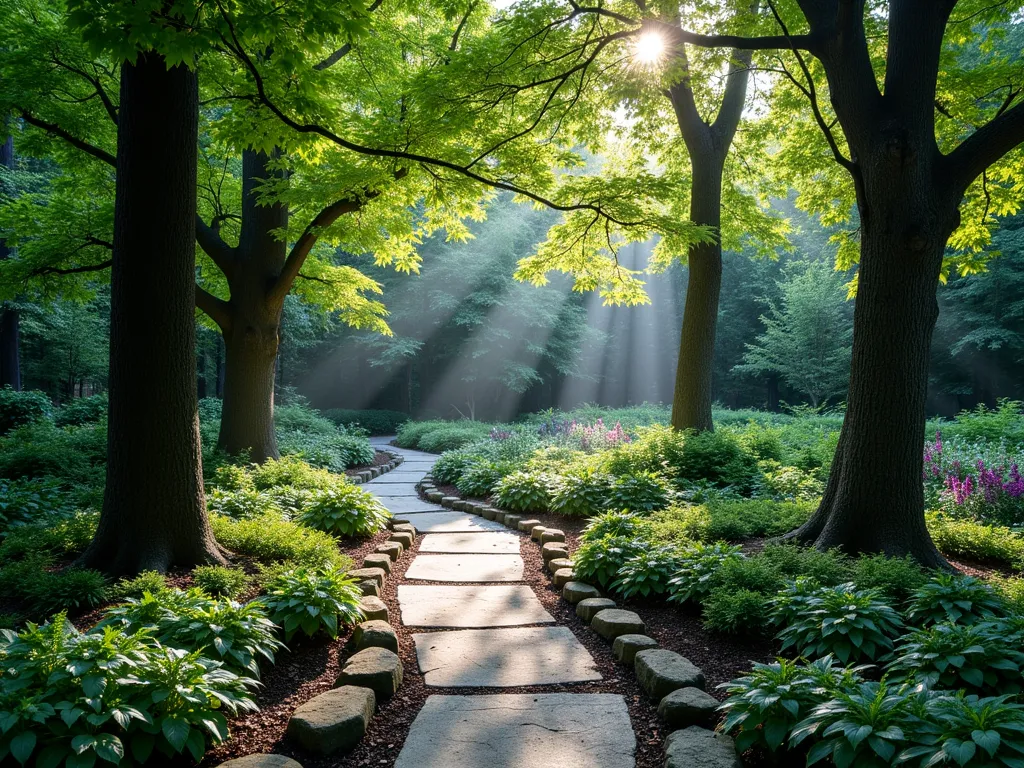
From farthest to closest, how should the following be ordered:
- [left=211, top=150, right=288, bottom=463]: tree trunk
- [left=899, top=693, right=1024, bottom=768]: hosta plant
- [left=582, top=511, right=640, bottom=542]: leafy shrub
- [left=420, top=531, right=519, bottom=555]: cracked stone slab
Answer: [left=211, top=150, right=288, bottom=463]: tree trunk, [left=420, top=531, right=519, bottom=555]: cracked stone slab, [left=582, top=511, right=640, bottom=542]: leafy shrub, [left=899, top=693, right=1024, bottom=768]: hosta plant

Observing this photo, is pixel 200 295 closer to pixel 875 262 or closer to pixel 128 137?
pixel 128 137

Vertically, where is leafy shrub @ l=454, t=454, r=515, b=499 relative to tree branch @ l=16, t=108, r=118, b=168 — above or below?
below

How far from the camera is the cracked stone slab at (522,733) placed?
2.34 m

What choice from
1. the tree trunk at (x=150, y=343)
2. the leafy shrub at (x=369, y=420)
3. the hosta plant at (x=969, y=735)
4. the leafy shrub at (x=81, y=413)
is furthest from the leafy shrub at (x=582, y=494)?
the leafy shrub at (x=369, y=420)

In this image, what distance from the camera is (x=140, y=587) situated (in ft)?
10.8

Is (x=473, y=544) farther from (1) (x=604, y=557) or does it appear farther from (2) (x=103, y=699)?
(2) (x=103, y=699)

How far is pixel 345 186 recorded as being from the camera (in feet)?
19.8

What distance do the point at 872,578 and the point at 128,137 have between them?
5317 mm

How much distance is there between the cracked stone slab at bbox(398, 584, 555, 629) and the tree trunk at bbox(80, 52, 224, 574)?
134 centimetres

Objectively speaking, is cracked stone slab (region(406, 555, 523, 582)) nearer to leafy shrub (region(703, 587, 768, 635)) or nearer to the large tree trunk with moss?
leafy shrub (region(703, 587, 768, 635))

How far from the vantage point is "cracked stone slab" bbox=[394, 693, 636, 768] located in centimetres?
234

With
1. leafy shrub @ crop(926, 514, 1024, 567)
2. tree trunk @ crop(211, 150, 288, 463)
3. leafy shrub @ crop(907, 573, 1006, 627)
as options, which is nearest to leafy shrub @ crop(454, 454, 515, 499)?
tree trunk @ crop(211, 150, 288, 463)

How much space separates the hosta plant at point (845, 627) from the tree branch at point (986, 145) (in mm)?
3179

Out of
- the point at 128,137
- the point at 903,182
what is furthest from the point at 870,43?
the point at 128,137
